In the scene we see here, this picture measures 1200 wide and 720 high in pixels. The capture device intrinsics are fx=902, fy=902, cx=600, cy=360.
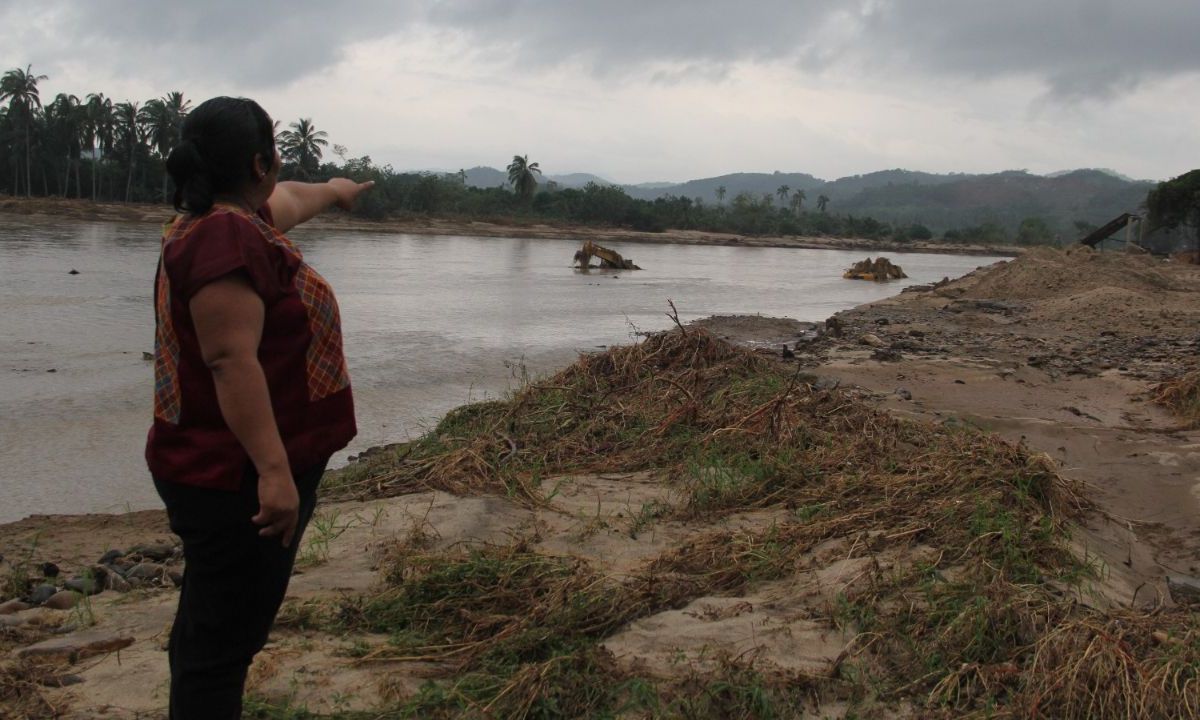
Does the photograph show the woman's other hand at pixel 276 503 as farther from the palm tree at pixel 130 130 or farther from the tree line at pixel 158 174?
the palm tree at pixel 130 130

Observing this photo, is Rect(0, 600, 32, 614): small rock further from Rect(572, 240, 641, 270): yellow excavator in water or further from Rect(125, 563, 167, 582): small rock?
Rect(572, 240, 641, 270): yellow excavator in water

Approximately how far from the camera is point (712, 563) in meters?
3.61

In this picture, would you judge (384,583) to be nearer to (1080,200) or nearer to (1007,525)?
(1007,525)

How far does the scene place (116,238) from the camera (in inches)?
1284

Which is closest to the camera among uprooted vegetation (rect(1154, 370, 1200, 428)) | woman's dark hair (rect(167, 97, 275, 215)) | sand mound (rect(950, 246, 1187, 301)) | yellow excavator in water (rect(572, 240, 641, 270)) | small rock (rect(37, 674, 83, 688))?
woman's dark hair (rect(167, 97, 275, 215))

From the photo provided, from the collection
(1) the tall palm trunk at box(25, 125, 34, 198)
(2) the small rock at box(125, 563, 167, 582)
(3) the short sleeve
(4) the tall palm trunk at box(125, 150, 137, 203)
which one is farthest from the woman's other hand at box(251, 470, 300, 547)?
(4) the tall palm trunk at box(125, 150, 137, 203)

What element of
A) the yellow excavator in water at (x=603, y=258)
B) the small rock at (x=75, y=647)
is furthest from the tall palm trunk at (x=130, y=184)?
the small rock at (x=75, y=647)

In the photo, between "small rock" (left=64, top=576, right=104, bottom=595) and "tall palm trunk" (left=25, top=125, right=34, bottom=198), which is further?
"tall palm trunk" (left=25, top=125, right=34, bottom=198)

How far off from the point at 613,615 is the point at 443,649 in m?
0.57

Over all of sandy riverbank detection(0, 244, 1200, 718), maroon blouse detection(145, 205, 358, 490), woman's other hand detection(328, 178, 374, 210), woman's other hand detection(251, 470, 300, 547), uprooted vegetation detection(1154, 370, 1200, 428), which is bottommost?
sandy riverbank detection(0, 244, 1200, 718)

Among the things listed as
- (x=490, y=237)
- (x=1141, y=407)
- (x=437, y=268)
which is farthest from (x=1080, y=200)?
(x=1141, y=407)

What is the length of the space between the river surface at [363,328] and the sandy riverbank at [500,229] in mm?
11876

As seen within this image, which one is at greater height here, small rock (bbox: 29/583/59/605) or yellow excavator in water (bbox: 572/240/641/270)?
yellow excavator in water (bbox: 572/240/641/270)

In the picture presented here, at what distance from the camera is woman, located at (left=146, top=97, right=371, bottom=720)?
5.60 feet
